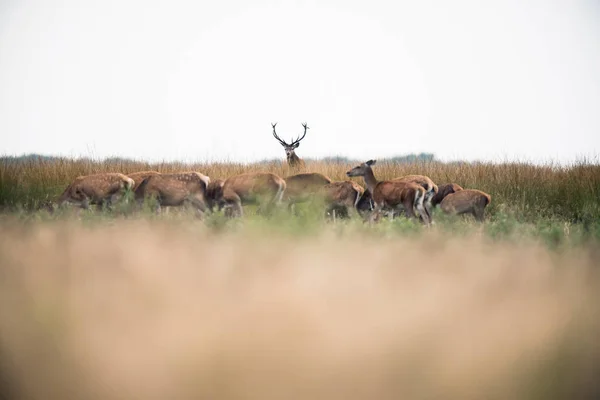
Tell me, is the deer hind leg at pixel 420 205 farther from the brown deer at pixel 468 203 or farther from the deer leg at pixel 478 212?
the deer leg at pixel 478 212

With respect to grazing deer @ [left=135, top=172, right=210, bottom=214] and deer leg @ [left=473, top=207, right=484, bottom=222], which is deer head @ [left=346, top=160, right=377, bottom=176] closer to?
deer leg @ [left=473, top=207, right=484, bottom=222]

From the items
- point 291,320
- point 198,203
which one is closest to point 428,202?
point 198,203

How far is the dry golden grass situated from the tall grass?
7.85 metres

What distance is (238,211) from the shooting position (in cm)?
822

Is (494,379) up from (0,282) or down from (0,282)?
down

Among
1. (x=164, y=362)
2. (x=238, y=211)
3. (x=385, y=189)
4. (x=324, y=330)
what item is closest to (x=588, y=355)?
(x=324, y=330)

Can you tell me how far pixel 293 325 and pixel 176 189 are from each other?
23.9ft

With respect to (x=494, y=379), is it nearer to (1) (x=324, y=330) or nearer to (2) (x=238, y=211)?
(1) (x=324, y=330)

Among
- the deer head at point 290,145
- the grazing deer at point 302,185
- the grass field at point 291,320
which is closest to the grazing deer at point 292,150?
the deer head at point 290,145

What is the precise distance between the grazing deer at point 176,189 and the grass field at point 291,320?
21.3 feet

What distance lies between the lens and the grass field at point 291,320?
1.10 meters

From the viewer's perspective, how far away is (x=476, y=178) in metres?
12.6

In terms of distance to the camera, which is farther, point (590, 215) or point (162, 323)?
point (590, 215)

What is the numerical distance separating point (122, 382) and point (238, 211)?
712cm
